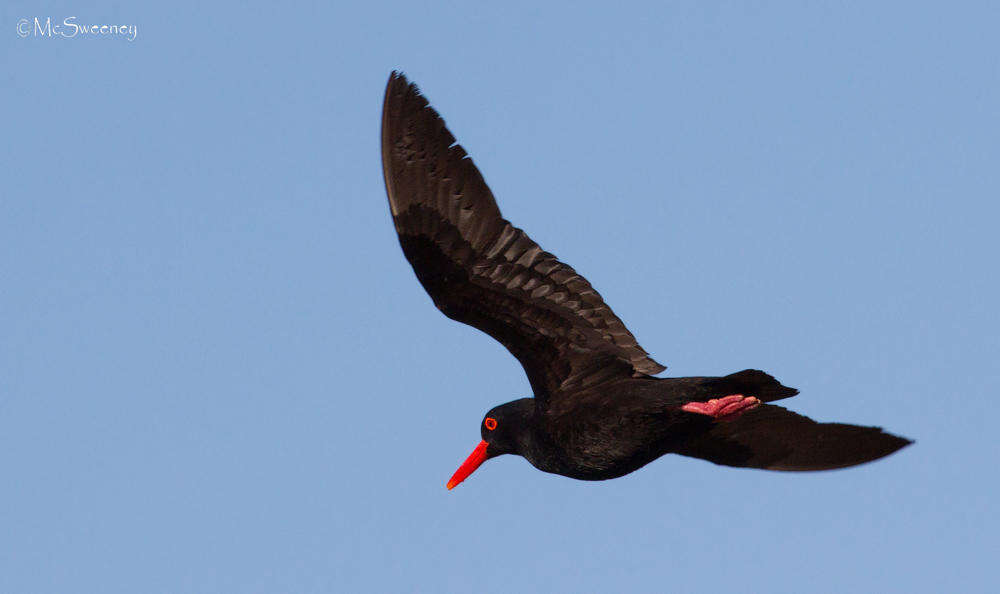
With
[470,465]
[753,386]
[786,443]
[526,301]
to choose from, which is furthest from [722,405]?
[470,465]

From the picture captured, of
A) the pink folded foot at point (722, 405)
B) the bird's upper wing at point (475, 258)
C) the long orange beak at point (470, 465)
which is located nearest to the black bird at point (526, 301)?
the bird's upper wing at point (475, 258)

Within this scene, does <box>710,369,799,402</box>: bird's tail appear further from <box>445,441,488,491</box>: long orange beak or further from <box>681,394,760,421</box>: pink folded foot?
<box>445,441,488,491</box>: long orange beak

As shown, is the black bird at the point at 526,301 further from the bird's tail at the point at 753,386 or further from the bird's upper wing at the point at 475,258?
the bird's tail at the point at 753,386

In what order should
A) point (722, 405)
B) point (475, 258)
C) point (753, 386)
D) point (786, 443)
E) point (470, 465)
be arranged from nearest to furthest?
point (753, 386)
point (722, 405)
point (475, 258)
point (786, 443)
point (470, 465)

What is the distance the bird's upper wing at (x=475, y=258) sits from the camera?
978cm

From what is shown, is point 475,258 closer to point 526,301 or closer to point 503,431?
point 526,301

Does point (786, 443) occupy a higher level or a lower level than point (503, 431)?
higher

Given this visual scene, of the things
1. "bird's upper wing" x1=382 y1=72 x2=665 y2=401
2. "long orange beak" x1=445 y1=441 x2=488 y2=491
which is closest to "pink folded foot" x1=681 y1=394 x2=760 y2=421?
"bird's upper wing" x1=382 y1=72 x2=665 y2=401

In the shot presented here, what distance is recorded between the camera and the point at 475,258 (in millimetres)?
9789

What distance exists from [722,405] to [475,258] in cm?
211

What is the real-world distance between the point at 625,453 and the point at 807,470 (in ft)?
5.52

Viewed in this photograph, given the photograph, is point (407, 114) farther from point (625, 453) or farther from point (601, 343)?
point (625, 453)

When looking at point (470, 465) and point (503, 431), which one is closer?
point (503, 431)

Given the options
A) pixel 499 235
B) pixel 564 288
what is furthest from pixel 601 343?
pixel 499 235
